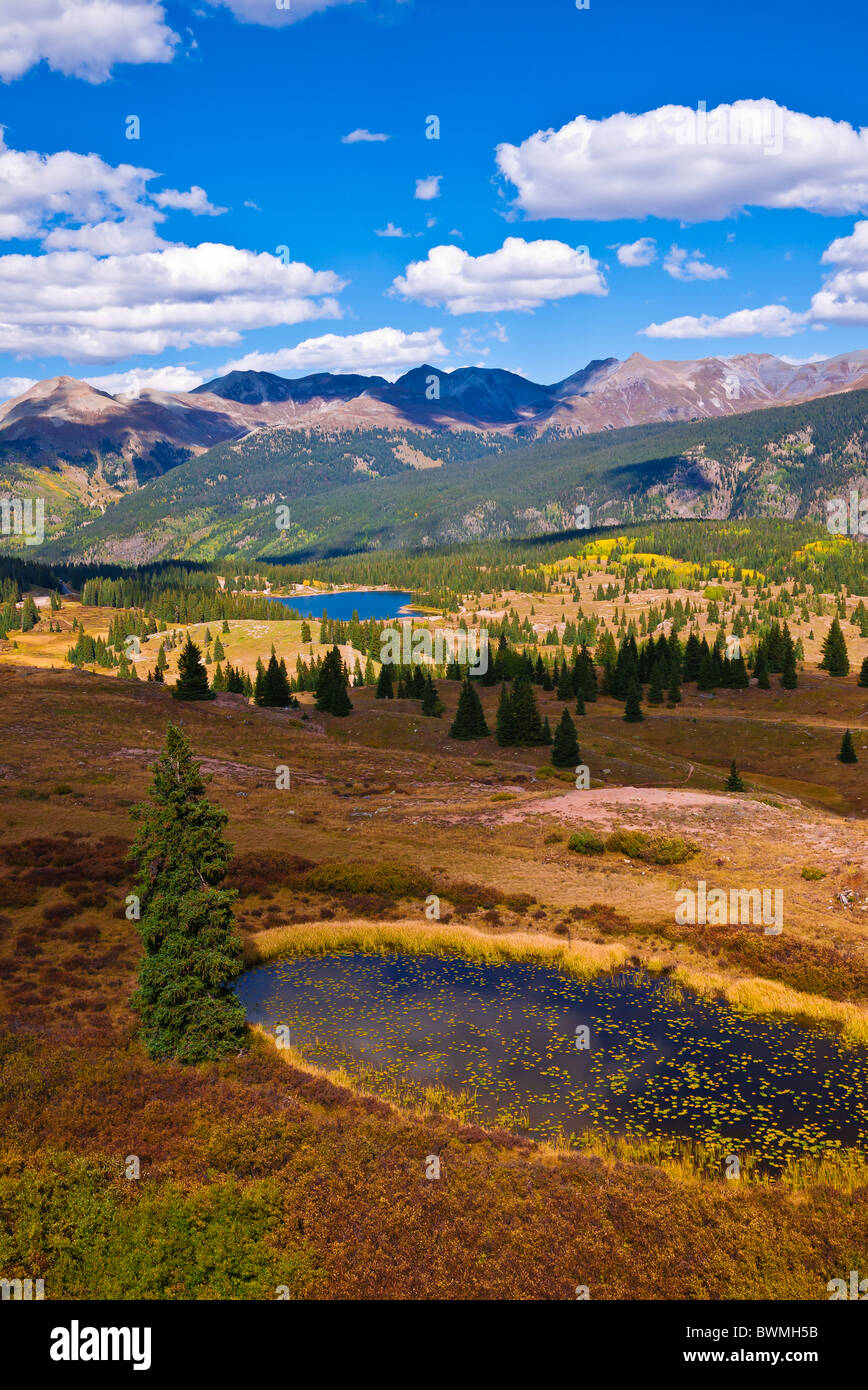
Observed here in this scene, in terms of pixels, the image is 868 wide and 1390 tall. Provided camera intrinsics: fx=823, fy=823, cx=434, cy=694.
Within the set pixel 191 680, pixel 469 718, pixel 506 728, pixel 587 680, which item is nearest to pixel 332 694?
pixel 191 680

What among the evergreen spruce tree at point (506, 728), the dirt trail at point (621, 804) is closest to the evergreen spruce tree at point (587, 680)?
the evergreen spruce tree at point (506, 728)

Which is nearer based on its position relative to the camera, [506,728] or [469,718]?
[506,728]

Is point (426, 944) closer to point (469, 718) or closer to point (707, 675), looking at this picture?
point (469, 718)

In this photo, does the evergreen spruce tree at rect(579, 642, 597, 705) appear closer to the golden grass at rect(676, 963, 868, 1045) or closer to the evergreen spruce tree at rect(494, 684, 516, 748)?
the evergreen spruce tree at rect(494, 684, 516, 748)

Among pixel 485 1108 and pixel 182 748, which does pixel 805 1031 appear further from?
pixel 182 748

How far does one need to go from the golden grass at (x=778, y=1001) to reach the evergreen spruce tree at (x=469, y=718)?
67.1m

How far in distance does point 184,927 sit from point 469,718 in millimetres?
75977

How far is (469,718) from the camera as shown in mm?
107062

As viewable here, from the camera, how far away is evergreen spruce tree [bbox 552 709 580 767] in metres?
93.2

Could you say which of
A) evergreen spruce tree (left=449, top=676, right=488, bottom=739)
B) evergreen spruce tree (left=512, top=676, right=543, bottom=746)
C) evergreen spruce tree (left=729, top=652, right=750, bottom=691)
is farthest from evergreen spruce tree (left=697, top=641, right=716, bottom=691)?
evergreen spruce tree (left=449, top=676, right=488, bottom=739)

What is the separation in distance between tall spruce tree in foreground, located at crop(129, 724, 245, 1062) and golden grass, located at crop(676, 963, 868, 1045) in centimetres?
2170
